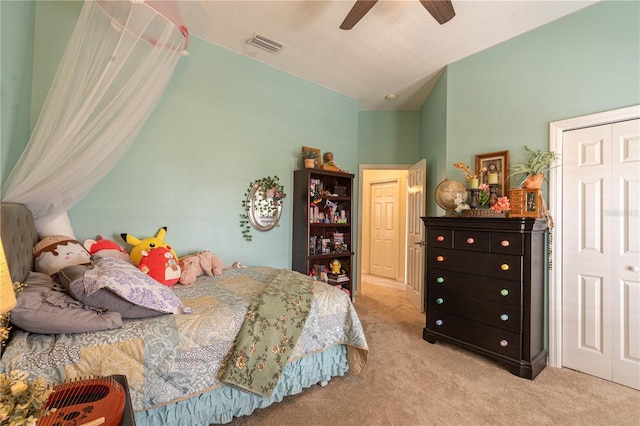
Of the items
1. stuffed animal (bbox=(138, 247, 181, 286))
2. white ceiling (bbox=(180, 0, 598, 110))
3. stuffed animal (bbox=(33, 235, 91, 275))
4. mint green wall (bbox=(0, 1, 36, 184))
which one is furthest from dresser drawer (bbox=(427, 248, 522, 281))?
mint green wall (bbox=(0, 1, 36, 184))

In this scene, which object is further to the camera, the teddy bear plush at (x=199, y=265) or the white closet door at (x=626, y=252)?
the teddy bear plush at (x=199, y=265)

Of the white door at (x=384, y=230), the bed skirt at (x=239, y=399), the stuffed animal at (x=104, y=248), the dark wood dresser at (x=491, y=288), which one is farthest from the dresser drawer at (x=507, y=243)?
the white door at (x=384, y=230)

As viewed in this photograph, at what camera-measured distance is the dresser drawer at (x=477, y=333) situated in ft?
7.42

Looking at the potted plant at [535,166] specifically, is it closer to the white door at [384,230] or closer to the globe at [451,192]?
the globe at [451,192]

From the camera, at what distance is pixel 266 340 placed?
167cm

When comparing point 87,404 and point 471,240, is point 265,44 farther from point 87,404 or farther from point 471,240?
point 87,404

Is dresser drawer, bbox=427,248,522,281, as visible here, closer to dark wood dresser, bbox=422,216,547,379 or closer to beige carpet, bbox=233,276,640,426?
dark wood dresser, bbox=422,216,547,379

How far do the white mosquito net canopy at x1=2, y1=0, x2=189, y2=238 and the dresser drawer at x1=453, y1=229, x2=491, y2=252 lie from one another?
280cm

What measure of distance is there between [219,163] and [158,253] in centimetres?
118

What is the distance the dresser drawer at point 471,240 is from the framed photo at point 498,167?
23.3 inches

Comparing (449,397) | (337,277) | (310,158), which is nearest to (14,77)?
(310,158)

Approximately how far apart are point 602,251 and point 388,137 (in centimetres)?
302

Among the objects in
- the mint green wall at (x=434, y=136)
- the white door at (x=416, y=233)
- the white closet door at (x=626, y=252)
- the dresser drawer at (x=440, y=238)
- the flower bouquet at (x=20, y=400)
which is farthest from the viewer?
the white door at (x=416, y=233)

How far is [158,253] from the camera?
220cm
